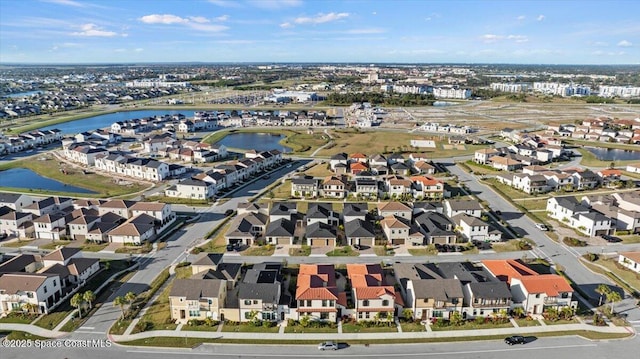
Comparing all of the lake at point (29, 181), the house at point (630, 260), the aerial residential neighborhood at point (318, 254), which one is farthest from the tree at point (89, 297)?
the house at point (630, 260)

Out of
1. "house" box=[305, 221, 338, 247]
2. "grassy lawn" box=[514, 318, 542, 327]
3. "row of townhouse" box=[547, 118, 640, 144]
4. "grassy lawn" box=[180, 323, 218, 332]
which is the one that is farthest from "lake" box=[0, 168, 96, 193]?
"row of townhouse" box=[547, 118, 640, 144]

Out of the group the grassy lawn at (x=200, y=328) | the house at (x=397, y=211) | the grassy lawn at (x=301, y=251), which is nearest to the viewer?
the grassy lawn at (x=200, y=328)

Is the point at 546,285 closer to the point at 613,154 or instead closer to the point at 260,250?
the point at 260,250

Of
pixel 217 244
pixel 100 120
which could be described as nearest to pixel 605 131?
pixel 217 244

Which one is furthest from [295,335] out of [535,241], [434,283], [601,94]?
[601,94]

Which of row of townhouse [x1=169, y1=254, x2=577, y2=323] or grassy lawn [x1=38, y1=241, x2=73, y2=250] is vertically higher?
row of townhouse [x1=169, y1=254, x2=577, y2=323]

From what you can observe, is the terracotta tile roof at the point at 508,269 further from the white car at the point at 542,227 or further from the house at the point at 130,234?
the house at the point at 130,234

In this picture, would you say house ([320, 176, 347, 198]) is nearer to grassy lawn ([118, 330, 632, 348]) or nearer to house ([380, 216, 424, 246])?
house ([380, 216, 424, 246])
